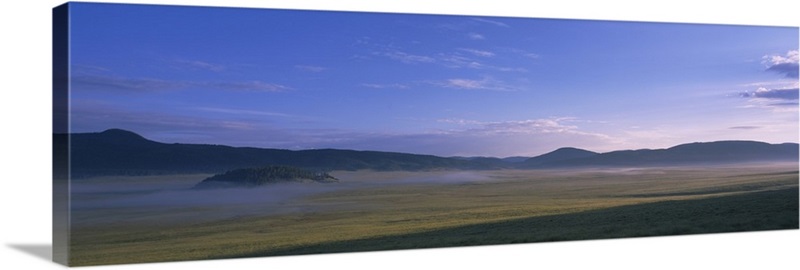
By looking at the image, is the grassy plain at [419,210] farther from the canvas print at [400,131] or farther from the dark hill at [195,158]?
the dark hill at [195,158]

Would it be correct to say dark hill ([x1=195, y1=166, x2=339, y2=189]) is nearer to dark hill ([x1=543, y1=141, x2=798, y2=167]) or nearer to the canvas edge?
the canvas edge

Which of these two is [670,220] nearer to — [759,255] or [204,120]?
[759,255]

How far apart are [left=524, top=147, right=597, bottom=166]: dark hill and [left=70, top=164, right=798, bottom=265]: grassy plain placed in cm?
16

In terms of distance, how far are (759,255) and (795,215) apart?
3310 millimetres

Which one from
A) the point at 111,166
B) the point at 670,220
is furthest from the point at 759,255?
the point at 111,166

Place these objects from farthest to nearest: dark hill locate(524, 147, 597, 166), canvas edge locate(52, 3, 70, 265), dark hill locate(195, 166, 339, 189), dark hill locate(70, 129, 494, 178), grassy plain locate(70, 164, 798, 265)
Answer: dark hill locate(524, 147, 597, 166)
dark hill locate(195, 166, 339, 189)
grassy plain locate(70, 164, 798, 265)
dark hill locate(70, 129, 494, 178)
canvas edge locate(52, 3, 70, 265)

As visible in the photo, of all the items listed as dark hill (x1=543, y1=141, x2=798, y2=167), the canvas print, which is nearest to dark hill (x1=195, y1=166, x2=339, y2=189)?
the canvas print

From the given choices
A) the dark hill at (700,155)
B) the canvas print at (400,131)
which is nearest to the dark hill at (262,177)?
the canvas print at (400,131)

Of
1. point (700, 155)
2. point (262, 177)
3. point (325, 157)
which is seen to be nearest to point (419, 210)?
point (325, 157)

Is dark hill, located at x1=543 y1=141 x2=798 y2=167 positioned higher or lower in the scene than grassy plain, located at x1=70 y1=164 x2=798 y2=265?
higher

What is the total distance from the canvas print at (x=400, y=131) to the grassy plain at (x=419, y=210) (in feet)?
0.09

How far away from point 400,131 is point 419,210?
109 cm

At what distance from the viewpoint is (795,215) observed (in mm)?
19000

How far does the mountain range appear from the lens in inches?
582
